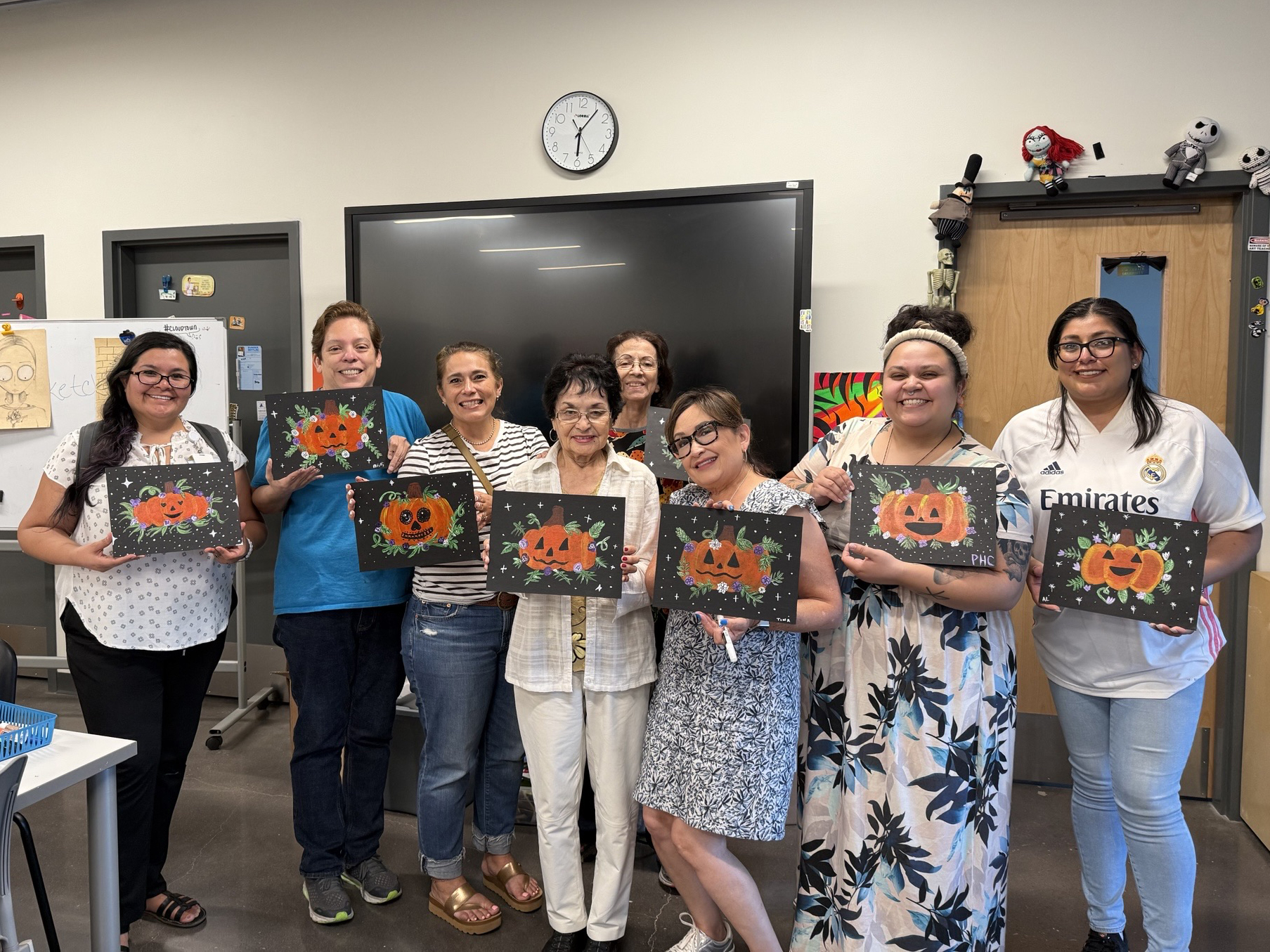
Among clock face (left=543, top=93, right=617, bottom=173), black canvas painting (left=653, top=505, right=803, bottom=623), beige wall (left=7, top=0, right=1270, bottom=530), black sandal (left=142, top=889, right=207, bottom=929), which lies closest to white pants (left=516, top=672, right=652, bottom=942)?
black canvas painting (left=653, top=505, right=803, bottom=623)

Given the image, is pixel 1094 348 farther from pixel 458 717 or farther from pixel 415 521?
pixel 458 717

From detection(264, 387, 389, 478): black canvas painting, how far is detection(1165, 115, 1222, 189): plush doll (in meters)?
2.86

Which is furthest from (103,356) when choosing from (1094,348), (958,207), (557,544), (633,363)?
(1094,348)

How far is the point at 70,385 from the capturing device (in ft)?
11.8

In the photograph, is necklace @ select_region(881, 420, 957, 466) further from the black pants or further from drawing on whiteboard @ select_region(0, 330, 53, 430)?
drawing on whiteboard @ select_region(0, 330, 53, 430)

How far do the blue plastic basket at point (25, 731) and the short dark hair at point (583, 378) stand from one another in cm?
118

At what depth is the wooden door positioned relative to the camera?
3094 mm

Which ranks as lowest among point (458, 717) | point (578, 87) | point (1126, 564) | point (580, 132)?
point (458, 717)

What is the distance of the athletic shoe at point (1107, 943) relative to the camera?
2008mm

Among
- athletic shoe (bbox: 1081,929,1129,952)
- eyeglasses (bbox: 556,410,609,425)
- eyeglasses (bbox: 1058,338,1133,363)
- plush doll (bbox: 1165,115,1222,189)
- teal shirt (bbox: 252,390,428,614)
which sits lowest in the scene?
athletic shoe (bbox: 1081,929,1129,952)

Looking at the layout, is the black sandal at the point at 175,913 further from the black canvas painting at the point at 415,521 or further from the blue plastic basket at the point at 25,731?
the black canvas painting at the point at 415,521

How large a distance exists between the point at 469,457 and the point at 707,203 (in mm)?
1627

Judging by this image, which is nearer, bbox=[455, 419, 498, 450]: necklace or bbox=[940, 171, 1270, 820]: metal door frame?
bbox=[455, 419, 498, 450]: necklace

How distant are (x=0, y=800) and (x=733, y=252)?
8.94 ft
